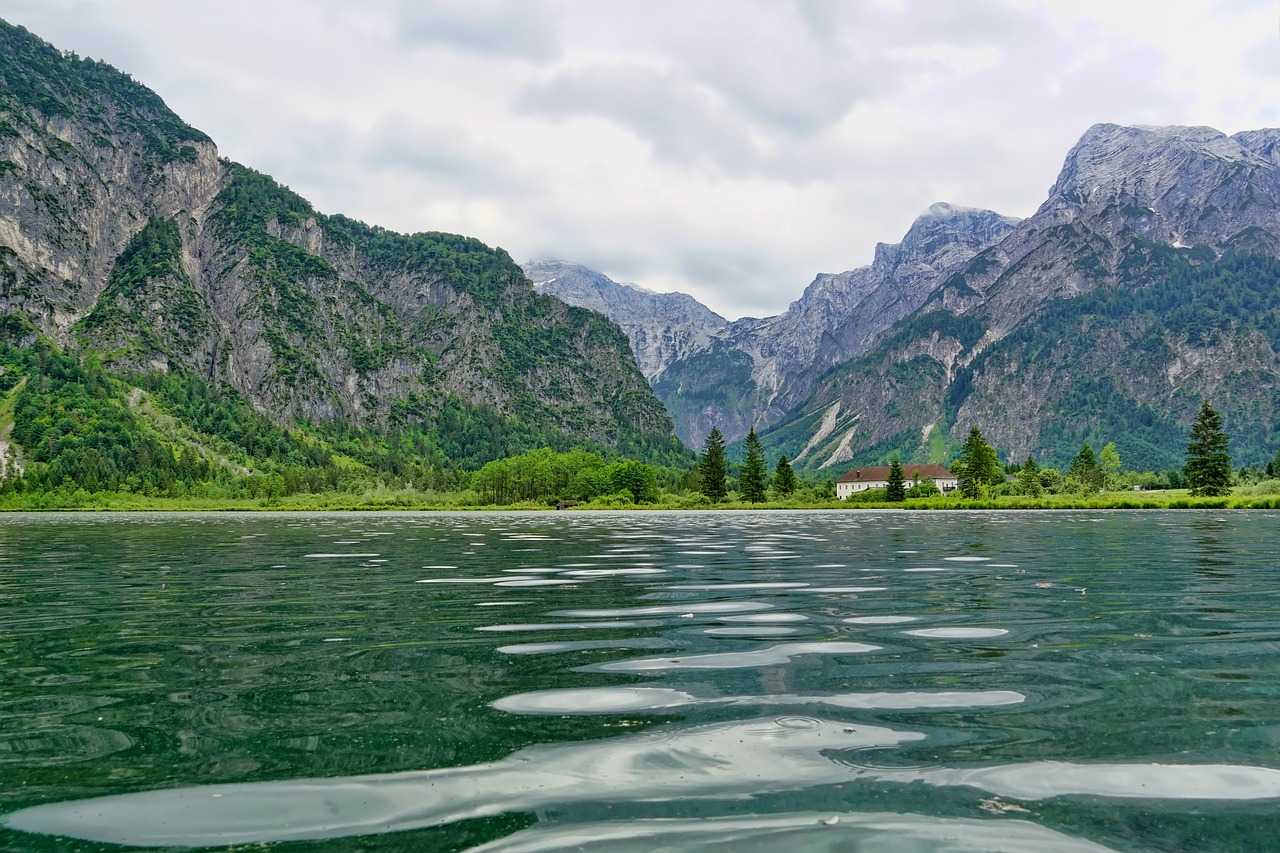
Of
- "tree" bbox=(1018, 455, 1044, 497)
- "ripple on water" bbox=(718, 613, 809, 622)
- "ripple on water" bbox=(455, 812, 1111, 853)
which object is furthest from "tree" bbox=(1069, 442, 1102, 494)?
"ripple on water" bbox=(455, 812, 1111, 853)

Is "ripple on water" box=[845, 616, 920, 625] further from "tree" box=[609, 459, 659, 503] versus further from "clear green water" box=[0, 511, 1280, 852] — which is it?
"tree" box=[609, 459, 659, 503]

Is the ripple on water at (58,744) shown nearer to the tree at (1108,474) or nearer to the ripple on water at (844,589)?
the ripple on water at (844,589)

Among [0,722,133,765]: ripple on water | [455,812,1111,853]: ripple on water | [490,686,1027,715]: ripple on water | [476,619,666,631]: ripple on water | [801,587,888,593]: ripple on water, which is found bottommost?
[801,587,888,593]: ripple on water

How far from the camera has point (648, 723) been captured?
22.4ft

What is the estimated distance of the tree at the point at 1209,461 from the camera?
127 metres

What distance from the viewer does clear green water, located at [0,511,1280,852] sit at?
4.60 m

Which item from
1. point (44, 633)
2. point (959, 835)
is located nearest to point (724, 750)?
point (959, 835)

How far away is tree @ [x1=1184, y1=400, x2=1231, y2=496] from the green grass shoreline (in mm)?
3023

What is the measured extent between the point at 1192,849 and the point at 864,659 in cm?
570

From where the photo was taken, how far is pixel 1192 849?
4191 mm

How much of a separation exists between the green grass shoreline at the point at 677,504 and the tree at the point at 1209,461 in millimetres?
3023

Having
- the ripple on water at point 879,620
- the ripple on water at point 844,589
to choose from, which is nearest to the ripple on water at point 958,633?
the ripple on water at point 879,620

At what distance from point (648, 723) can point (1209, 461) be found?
15626 cm

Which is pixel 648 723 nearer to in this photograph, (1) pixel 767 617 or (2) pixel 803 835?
(2) pixel 803 835
